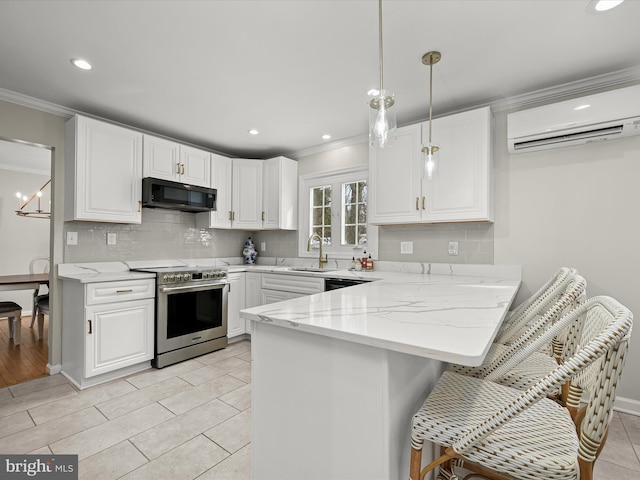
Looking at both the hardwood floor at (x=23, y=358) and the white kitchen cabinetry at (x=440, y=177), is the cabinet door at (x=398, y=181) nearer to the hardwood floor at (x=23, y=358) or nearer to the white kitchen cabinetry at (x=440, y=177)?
the white kitchen cabinetry at (x=440, y=177)

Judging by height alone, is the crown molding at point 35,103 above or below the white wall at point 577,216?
above

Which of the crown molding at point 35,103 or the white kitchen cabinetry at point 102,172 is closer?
the crown molding at point 35,103

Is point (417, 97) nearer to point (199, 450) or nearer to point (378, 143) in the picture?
point (378, 143)

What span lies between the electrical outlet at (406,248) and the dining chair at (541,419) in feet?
6.88

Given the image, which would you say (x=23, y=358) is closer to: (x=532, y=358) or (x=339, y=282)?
(x=339, y=282)

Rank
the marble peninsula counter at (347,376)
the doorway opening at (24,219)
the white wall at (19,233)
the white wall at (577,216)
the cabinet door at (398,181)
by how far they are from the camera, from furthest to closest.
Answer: the white wall at (19,233) < the doorway opening at (24,219) < the cabinet door at (398,181) < the white wall at (577,216) < the marble peninsula counter at (347,376)

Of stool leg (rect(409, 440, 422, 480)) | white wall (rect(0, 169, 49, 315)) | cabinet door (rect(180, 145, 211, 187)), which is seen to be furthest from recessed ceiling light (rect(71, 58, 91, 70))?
white wall (rect(0, 169, 49, 315))

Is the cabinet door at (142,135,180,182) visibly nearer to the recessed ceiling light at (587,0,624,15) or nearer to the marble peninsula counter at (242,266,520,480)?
the marble peninsula counter at (242,266,520,480)

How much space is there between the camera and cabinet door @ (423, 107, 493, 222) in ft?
8.48

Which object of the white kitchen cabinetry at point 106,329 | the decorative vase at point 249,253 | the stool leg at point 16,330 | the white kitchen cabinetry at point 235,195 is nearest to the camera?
the white kitchen cabinetry at point 106,329

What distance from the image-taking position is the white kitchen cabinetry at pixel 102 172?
2.76 m

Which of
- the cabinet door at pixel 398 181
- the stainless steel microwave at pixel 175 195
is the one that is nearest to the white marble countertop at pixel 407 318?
the cabinet door at pixel 398 181

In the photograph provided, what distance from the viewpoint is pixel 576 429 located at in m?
1.04

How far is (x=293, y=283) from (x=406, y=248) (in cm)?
122
